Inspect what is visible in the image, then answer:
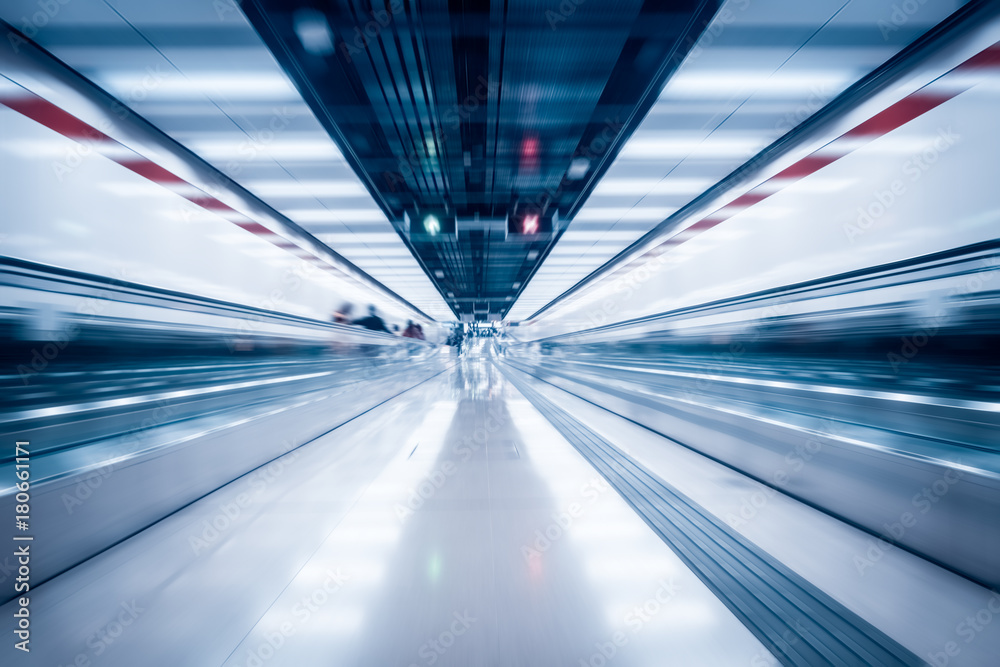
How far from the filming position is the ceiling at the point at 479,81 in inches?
114

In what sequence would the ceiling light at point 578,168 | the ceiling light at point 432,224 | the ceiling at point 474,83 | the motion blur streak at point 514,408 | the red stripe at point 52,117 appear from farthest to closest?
the ceiling light at point 432,224 < the ceiling light at point 578,168 < the red stripe at point 52,117 < the ceiling at point 474,83 < the motion blur streak at point 514,408

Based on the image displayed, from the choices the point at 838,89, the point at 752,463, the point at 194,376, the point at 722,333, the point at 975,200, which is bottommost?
the point at 752,463

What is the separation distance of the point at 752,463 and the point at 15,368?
23.3 feet

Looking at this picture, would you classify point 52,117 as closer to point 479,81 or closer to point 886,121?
point 479,81

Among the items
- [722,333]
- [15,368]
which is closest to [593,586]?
[722,333]

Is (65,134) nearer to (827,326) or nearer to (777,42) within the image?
(777,42)

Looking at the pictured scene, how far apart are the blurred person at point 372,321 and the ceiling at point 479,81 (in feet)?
24.0

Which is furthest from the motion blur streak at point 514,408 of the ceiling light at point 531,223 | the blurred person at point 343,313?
the blurred person at point 343,313

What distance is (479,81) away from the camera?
11.9ft

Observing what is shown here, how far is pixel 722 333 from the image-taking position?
5469mm

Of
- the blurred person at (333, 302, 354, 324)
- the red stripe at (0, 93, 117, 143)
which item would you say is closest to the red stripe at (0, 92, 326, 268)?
the red stripe at (0, 93, 117, 143)

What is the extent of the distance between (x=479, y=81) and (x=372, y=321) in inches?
446

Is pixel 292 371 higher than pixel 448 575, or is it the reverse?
pixel 292 371

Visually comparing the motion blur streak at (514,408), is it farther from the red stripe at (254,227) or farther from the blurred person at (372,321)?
the blurred person at (372,321)
